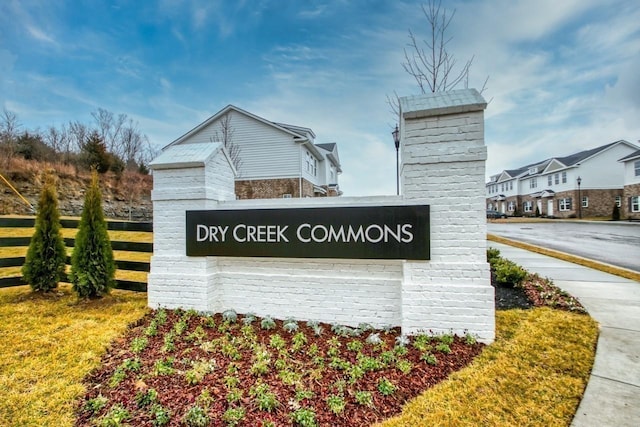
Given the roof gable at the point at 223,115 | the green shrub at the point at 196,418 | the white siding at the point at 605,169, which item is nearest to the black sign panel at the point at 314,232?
the green shrub at the point at 196,418

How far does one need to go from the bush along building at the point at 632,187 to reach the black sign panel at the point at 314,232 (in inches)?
1389

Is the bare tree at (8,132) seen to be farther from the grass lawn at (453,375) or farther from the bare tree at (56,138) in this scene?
the grass lawn at (453,375)

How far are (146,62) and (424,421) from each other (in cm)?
1600

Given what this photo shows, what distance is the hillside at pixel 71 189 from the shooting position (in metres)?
14.9

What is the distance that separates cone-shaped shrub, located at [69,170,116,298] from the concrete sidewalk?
5.82m

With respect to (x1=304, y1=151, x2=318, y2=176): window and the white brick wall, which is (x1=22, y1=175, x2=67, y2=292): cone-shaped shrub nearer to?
the white brick wall

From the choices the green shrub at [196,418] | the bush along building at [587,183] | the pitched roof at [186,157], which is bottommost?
the green shrub at [196,418]

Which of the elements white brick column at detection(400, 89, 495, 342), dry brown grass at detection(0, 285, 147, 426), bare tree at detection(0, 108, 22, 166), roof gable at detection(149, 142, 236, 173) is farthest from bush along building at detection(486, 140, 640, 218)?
bare tree at detection(0, 108, 22, 166)

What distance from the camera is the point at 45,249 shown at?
4750 mm

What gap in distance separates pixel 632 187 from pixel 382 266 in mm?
36187

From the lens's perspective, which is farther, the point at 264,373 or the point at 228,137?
the point at 228,137

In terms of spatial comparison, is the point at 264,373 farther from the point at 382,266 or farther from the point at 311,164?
the point at 311,164

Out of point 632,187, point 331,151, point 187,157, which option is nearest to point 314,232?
point 187,157

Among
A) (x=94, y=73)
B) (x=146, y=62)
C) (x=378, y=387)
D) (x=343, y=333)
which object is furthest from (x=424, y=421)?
(x=94, y=73)
